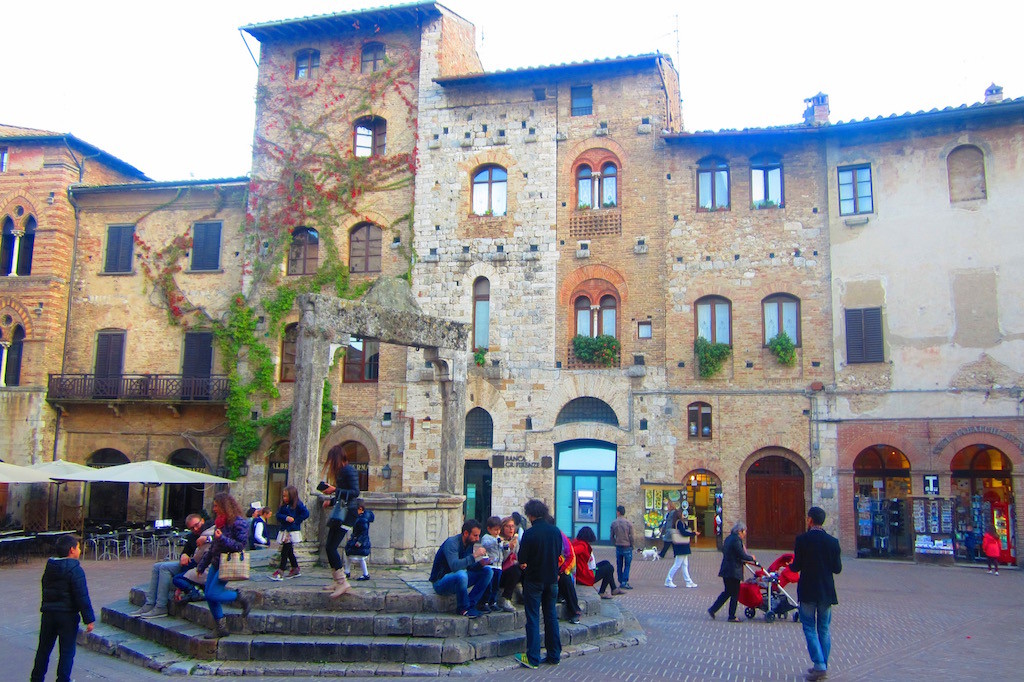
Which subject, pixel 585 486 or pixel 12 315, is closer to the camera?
pixel 585 486

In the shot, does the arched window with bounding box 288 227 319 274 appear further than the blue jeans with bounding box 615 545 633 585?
Yes

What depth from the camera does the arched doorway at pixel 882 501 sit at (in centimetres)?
2253

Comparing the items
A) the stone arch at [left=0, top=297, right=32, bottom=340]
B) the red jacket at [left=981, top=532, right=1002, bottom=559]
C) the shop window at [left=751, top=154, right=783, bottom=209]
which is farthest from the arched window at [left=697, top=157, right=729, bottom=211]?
the stone arch at [left=0, top=297, right=32, bottom=340]

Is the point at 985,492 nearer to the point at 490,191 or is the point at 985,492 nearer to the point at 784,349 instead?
the point at 784,349

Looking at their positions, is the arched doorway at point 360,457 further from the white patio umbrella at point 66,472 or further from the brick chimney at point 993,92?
the brick chimney at point 993,92

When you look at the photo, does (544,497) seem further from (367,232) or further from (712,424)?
(367,232)

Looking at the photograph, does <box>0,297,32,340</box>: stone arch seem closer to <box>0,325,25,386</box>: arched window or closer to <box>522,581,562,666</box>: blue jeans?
<box>0,325,25,386</box>: arched window

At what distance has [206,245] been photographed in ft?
94.8

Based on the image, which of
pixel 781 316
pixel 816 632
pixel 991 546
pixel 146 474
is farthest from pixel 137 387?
pixel 991 546

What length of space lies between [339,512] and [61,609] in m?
3.72

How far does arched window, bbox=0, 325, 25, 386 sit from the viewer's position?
2859 cm

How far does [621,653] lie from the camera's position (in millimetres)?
10805

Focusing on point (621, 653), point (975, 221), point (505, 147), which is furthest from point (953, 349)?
point (621, 653)

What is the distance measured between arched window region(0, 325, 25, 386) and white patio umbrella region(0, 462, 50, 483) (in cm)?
752
